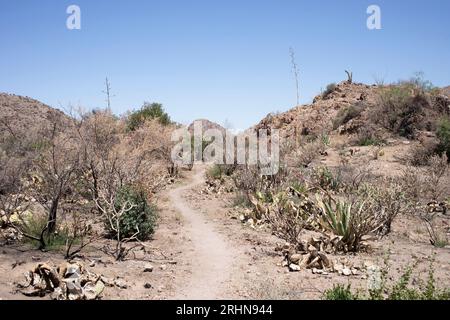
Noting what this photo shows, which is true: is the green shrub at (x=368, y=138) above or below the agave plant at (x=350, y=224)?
above

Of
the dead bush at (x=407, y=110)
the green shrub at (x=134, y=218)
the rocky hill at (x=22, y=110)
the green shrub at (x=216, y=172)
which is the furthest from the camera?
the rocky hill at (x=22, y=110)

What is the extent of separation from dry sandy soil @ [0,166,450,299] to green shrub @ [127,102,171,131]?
20023 millimetres

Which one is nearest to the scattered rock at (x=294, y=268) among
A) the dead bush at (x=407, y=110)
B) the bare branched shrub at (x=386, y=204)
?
the bare branched shrub at (x=386, y=204)

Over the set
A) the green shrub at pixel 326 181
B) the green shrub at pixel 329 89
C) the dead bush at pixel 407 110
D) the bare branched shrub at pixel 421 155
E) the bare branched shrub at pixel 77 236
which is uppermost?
the green shrub at pixel 329 89

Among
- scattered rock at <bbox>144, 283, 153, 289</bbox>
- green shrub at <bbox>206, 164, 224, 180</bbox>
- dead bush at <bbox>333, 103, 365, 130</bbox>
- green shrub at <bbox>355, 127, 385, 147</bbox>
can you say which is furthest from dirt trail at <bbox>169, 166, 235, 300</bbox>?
dead bush at <bbox>333, 103, 365, 130</bbox>

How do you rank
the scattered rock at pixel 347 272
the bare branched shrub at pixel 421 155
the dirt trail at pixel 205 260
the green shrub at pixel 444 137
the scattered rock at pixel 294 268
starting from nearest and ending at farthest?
the dirt trail at pixel 205 260
the scattered rock at pixel 347 272
the scattered rock at pixel 294 268
the green shrub at pixel 444 137
the bare branched shrub at pixel 421 155

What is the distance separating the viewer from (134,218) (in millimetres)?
8594

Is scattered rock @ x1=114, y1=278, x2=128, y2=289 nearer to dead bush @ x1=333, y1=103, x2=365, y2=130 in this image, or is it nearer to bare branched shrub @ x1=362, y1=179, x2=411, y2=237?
bare branched shrub @ x1=362, y1=179, x2=411, y2=237

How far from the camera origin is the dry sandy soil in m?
5.47

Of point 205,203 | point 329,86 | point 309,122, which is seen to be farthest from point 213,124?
point 205,203

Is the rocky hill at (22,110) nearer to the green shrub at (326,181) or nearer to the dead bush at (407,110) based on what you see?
the dead bush at (407,110)

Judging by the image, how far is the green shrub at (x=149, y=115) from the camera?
29000mm

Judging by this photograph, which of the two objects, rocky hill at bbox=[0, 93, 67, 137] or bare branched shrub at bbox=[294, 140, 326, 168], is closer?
bare branched shrub at bbox=[294, 140, 326, 168]
